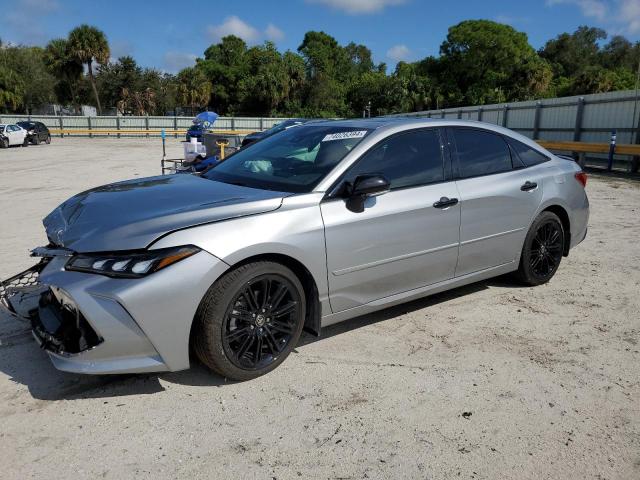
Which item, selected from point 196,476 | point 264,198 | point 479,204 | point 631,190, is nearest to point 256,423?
point 196,476

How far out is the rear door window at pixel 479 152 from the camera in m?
4.50

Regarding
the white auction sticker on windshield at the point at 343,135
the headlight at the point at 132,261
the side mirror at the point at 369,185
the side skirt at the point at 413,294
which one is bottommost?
the side skirt at the point at 413,294

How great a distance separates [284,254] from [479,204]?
193 centimetres

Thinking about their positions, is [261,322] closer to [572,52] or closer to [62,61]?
[62,61]

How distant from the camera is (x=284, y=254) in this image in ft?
10.9

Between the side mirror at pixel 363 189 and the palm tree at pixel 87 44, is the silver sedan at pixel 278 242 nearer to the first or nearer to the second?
the side mirror at pixel 363 189

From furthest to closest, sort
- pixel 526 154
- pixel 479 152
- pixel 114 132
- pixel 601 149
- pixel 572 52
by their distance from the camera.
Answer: pixel 572 52
pixel 114 132
pixel 601 149
pixel 526 154
pixel 479 152

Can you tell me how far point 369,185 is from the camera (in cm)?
356

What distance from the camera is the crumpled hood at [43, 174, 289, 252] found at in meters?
3.03

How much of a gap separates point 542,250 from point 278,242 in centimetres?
307

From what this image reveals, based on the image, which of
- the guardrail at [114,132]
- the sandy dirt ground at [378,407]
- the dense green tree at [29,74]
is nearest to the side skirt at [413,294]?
the sandy dirt ground at [378,407]

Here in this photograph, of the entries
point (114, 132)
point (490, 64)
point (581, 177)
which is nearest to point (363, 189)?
point (581, 177)

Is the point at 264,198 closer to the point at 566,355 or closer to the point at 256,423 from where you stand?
the point at 256,423

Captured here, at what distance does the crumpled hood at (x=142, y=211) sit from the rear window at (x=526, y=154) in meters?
2.58
